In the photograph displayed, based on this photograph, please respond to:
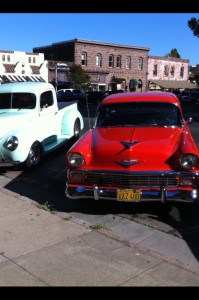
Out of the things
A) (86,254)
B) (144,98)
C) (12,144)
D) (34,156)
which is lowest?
(86,254)

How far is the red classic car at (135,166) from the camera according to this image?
5.02 m

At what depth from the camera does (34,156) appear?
325 inches

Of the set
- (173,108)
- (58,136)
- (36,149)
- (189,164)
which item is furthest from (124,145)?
(58,136)

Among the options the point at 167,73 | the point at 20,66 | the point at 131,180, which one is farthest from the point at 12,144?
the point at 167,73

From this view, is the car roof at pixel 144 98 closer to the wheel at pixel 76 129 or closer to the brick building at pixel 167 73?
the wheel at pixel 76 129

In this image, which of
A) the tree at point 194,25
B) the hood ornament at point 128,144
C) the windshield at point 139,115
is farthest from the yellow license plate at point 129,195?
the tree at point 194,25

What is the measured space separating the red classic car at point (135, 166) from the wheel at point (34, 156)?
7.86 feet

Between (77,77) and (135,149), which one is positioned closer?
(135,149)

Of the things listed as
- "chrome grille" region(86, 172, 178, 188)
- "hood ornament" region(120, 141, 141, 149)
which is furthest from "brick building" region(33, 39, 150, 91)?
"chrome grille" region(86, 172, 178, 188)

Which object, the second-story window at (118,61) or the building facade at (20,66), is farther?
the second-story window at (118,61)

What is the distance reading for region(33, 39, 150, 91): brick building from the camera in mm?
44812

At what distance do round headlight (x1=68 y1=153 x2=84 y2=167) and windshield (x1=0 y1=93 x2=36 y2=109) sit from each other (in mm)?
3896

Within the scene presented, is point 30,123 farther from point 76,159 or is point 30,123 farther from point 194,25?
point 194,25

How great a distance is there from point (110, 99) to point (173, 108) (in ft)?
4.00
